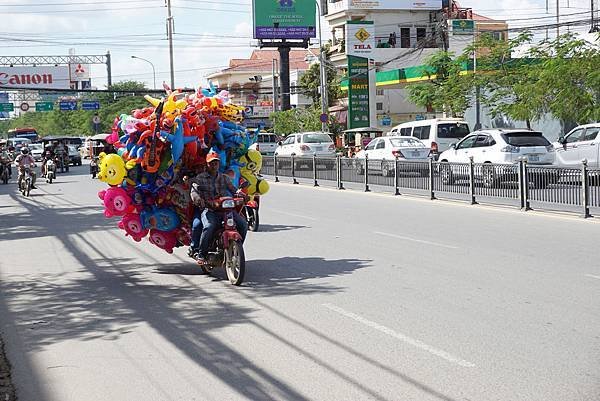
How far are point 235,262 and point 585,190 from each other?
9.01 metres

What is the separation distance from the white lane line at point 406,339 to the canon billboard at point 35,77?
8111 cm

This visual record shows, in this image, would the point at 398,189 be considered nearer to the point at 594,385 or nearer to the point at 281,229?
the point at 281,229

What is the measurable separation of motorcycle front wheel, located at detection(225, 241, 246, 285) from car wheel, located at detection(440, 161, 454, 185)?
40.5 feet

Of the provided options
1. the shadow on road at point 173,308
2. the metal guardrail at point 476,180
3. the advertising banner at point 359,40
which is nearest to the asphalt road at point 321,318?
the shadow on road at point 173,308

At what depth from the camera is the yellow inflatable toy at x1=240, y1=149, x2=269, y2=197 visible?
12.7 metres

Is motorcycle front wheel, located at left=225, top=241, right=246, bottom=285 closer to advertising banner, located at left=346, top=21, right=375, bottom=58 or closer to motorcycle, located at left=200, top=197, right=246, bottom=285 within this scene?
motorcycle, located at left=200, top=197, right=246, bottom=285

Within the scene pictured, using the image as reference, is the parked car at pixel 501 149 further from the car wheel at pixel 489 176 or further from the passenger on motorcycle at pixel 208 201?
the passenger on motorcycle at pixel 208 201

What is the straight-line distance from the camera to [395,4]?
73875mm

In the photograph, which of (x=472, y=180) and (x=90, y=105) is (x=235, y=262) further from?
(x=90, y=105)

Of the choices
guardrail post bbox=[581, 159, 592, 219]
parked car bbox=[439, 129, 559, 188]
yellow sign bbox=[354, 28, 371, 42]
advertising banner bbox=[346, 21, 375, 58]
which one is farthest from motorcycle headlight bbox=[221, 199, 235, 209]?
yellow sign bbox=[354, 28, 371, 42]

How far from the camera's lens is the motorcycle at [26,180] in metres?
32.8

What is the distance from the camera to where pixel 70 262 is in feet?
45.9

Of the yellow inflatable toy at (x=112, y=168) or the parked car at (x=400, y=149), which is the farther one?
the parked car at (x=400, y=149)

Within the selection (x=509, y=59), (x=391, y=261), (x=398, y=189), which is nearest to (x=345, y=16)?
(x=509, y=59)
